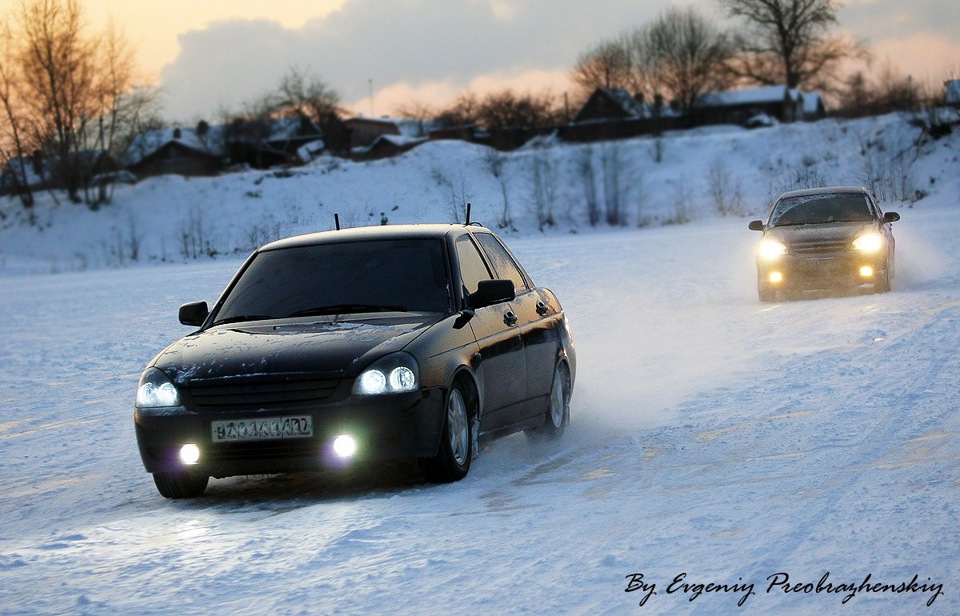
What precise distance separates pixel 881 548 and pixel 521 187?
4530 cm

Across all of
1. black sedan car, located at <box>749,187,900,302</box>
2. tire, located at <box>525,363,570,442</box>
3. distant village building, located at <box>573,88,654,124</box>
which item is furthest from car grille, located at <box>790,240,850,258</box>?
distant village building, located at <box>573,88,654,124</box>

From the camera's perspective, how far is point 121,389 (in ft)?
48.2

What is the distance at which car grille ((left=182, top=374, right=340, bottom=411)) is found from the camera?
741 cm

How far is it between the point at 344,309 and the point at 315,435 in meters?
1.30

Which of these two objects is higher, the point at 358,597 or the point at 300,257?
the point at 300,257

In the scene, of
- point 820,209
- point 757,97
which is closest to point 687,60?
point 757,97

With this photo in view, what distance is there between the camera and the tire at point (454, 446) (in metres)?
7.65

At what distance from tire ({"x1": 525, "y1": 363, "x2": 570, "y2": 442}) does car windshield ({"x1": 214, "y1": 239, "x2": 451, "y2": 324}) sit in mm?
1530

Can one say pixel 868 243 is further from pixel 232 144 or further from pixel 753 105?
pixel 753 105

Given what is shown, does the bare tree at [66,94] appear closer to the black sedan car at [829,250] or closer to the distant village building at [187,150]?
the distant village building at [187,150]

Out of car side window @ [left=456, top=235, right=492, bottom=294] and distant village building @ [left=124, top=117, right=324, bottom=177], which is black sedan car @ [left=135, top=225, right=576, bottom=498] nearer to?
car side window @ [left=456, top=235, right=492, bottom=294]

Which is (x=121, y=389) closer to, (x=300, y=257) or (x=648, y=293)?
(x=300, y=257)

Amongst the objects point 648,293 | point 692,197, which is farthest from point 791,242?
point 692,197

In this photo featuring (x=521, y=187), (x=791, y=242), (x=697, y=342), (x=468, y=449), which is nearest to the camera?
(x=468, y=449)
